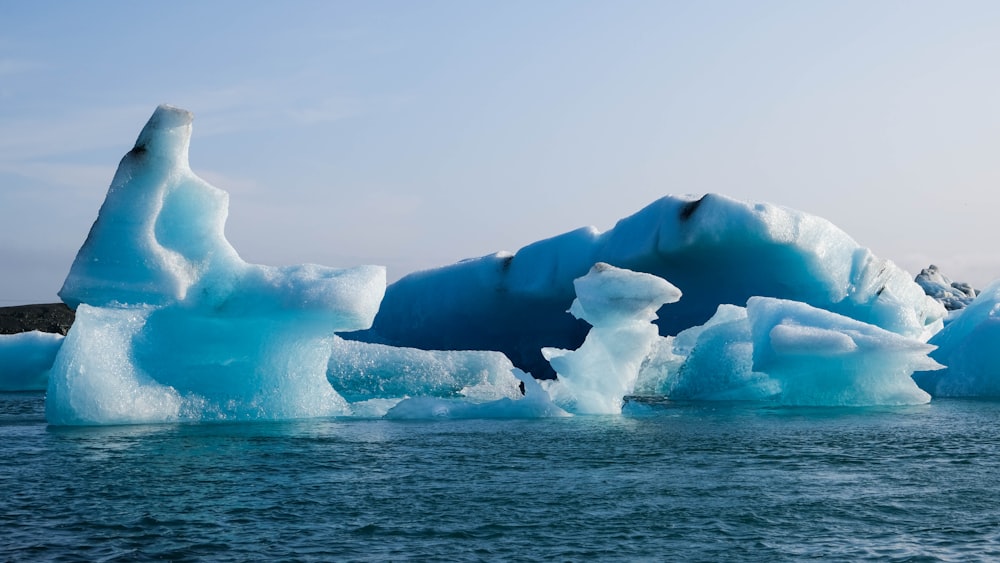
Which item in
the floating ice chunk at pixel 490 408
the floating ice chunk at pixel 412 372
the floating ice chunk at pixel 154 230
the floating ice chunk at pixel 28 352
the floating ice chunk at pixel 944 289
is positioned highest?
the floating ice chunk at pixel 944 289

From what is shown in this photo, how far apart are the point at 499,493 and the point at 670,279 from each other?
462 inches

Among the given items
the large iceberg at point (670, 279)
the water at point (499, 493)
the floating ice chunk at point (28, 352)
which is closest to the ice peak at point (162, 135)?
the water at point (499, 493)

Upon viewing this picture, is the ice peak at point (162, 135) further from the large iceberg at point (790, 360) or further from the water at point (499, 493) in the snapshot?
the large iceberg at point (790, 360)

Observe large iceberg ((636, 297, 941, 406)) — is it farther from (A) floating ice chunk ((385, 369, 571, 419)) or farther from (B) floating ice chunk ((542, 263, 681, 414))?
(A) floating ice chunk ((385, 369, 571, 419))

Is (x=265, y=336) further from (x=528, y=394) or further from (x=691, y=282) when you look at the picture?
(x=691, y=282)

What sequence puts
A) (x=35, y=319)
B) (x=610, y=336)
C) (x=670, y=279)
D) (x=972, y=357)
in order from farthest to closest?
(x=35, y=319)
(x=670, y=279)
(x=972, y=357)
(x=610, y=336)

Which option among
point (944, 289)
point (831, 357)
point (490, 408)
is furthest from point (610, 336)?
point (944, 289)

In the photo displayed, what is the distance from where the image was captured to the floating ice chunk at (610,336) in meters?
12.4

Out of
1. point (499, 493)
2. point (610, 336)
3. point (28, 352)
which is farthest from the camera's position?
point (28, 352)

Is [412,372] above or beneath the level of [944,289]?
beneath

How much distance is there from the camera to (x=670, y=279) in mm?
18156

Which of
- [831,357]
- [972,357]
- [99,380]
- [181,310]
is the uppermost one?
[181,310]

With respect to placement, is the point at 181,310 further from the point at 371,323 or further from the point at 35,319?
the point at 35,319

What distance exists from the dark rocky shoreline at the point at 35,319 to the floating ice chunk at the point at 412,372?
62.0 feet
